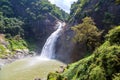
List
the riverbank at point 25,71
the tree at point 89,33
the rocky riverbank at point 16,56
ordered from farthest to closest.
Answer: the rocky riverbank at point 16,56 < the riverbank at point 25,71 < the tree at point 89,33

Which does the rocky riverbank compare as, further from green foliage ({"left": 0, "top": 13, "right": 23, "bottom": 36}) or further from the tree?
the tree

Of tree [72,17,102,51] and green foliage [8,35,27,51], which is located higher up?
green foliage [8,35,27,51]

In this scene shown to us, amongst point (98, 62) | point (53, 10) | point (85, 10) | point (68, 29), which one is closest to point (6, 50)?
point (68, 29)

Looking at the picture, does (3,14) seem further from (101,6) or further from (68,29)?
(101,6)

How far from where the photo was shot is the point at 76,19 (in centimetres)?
6625

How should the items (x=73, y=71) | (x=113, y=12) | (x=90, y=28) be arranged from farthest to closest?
(x=113, y=12) < (x=90, y=28) < (x=73, y=71)

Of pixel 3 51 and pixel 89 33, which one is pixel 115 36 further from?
pixel 3 51

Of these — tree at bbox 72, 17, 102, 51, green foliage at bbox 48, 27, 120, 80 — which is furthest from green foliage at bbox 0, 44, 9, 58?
green foliage at bbox 48, 27, 120, 80

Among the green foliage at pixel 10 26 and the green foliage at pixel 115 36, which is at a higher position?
the green foliage at pixel 10 26

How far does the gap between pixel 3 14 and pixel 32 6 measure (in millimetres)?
15842

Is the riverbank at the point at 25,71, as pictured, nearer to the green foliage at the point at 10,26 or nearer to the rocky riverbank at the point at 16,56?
the rocky riverbank at the point at 16,56

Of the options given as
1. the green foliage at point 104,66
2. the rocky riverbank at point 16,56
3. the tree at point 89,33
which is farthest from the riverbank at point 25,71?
the green foliage at point 104,66

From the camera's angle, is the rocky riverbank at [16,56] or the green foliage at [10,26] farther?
the green foliage at [10,26]

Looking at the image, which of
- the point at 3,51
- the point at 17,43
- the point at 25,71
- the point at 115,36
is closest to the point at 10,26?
the point at 17,43
